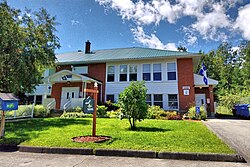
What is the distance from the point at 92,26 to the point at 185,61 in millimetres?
10318

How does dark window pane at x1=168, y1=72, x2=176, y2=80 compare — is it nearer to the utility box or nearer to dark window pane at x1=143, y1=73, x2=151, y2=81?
dark window pane at x1=143, y1=73, x2=151, y2=81

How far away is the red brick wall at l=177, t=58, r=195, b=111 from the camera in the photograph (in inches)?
668

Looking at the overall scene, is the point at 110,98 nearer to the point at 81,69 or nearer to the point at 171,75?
the point at 81,69

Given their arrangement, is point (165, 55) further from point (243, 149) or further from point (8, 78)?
point (8, 78)

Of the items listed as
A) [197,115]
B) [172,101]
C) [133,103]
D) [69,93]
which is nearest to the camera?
[133,103]

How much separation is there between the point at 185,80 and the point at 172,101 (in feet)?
8.48

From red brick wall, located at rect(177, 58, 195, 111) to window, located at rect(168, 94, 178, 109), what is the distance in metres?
0.53

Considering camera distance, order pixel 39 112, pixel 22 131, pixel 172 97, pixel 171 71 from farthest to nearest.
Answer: pixel 171 71 < pixel 172 97 < pixel 39 112 < pixel 22 131

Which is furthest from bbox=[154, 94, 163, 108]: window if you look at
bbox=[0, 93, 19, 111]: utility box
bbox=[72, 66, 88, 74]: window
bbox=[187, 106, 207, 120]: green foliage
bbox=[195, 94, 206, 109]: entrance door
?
bbox=[0, 93, 19, 111]: utility box

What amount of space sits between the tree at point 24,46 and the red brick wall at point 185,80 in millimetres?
13175

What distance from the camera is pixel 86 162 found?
169 inches

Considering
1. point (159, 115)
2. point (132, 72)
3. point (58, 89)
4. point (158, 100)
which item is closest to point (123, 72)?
point (132, 72)

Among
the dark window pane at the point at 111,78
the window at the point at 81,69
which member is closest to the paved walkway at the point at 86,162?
the dark window pane at the point at 111,78

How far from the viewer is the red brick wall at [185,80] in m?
17.0
